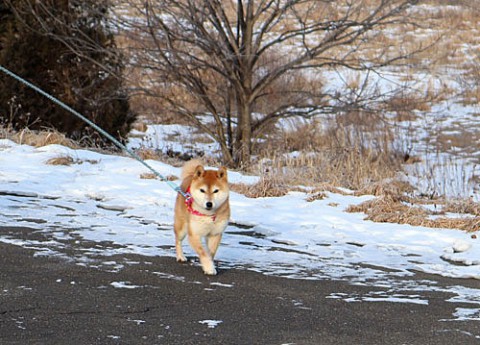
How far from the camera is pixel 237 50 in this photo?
15.1m

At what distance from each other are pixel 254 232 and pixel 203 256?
2109 millimetres

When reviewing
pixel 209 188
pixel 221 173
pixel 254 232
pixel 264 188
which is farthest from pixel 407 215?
pixel 209 188

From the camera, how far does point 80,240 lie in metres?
7.55

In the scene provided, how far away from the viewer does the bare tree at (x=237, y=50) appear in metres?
14.5

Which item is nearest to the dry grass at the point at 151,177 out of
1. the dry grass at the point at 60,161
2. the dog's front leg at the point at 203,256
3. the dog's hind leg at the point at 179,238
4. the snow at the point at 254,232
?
the snow at the point at 254,232

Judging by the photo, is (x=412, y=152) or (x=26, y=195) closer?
(x=26, y=195)

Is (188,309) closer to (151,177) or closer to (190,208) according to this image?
(190,208)

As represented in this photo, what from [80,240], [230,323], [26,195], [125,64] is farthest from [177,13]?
[230,323]

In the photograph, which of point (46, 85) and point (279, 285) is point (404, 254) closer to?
point (279, 285)

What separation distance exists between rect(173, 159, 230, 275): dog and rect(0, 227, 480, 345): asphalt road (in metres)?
0.21

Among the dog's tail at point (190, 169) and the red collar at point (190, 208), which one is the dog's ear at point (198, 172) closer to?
the red collar at point (190, 208)

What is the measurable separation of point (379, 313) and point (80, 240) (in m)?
3.29

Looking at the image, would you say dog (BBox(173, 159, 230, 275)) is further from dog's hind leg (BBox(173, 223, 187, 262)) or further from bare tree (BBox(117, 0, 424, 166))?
bare tree (BBox(117, 0, 424, 166))

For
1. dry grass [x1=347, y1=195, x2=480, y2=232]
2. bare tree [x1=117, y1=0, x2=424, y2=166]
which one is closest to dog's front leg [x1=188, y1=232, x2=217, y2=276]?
dry grass [x1=347, y1=195, x2=480, y2=232]
